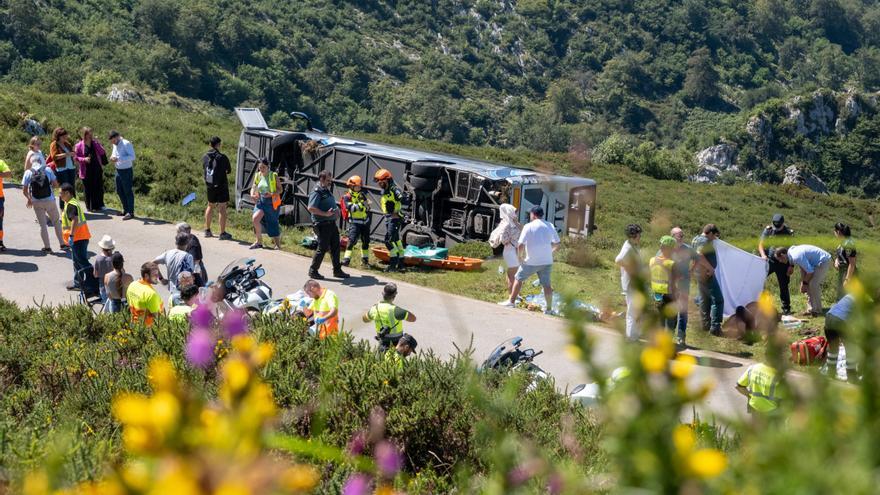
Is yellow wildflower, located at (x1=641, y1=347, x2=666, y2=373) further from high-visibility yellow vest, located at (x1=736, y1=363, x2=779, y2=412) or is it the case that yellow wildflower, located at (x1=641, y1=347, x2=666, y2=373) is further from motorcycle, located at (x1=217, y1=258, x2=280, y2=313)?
motorcycle, located at (x1=217, y1=258, x2=280, y2=313)

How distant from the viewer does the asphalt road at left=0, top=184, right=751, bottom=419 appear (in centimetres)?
1173

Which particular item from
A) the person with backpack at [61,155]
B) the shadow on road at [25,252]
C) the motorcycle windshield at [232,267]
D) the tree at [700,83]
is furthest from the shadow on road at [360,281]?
the tree at [700,83]

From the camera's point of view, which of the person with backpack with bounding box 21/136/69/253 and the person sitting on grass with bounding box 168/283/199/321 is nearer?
the person sitting on grass with bounding box 168/283/199/321

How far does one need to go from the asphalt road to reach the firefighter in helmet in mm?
595

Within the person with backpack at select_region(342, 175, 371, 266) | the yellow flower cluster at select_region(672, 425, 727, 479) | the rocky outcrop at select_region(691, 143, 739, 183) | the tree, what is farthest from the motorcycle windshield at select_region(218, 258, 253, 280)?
the tree

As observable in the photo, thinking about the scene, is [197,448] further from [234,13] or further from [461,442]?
[234,13]

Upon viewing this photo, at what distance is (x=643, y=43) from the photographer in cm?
14812

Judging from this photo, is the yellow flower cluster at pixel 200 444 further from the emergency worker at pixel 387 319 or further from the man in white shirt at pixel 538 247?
the man in white shirt at pixel 538 247

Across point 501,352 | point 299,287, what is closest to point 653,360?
point 501,352

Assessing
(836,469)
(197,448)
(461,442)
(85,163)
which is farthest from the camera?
(85,163)

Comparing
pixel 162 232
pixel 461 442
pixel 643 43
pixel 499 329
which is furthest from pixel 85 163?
pixel 643 43

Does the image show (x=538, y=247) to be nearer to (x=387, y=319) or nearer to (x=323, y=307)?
(x=387, y=319)

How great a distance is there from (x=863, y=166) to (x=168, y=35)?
235 ft

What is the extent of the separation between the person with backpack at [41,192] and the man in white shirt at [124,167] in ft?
6.52
